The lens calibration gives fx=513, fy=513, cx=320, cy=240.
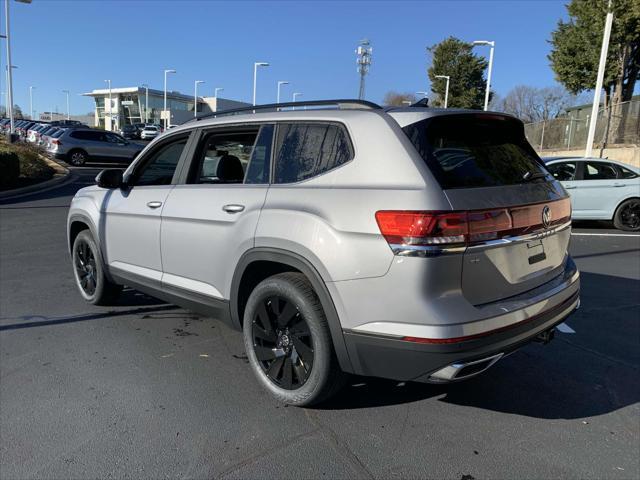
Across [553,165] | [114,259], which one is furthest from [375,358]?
[553,165]

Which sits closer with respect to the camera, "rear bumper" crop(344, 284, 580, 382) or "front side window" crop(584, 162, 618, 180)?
"rear bumper" crop(344, 284, 580, 382)

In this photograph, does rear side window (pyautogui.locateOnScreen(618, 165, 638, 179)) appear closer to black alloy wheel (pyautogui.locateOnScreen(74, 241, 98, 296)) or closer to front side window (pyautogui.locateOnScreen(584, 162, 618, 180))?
front side window (pyautogui.locateOnScreen(584, 162, 618, 180))

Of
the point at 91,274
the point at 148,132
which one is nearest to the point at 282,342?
the point at 91,274

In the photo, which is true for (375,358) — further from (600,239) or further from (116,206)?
(600,239)

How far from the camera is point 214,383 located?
3.55 m

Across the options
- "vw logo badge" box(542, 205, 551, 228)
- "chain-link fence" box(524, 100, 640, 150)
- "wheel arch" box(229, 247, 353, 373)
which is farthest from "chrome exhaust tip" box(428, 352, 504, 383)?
"chain-link fence" box(524, 100, 640, 150)

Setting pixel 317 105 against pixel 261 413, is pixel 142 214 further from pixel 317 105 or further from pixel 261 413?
pixel 261 413

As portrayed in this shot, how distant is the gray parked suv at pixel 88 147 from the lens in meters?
22.5

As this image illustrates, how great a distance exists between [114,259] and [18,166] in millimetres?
12708

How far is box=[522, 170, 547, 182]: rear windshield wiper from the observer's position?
3080 millimetres

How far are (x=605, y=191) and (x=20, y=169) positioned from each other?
16347 mm

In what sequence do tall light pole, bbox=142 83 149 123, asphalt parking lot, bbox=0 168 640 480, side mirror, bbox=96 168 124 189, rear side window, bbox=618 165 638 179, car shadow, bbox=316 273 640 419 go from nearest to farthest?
asphalt parking lot, bbox=0 168 640 480 → car shadow, bbox=316 273 640 419 → side mirror, bbox=96 168 124 189 → rear side window, bbox=618 165 638 179 → tall light pole, bbox=142 83 149 123

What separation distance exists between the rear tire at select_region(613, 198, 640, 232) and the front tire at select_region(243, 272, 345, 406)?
1011 centimetres

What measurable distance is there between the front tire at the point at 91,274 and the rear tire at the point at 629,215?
33.4 ft
